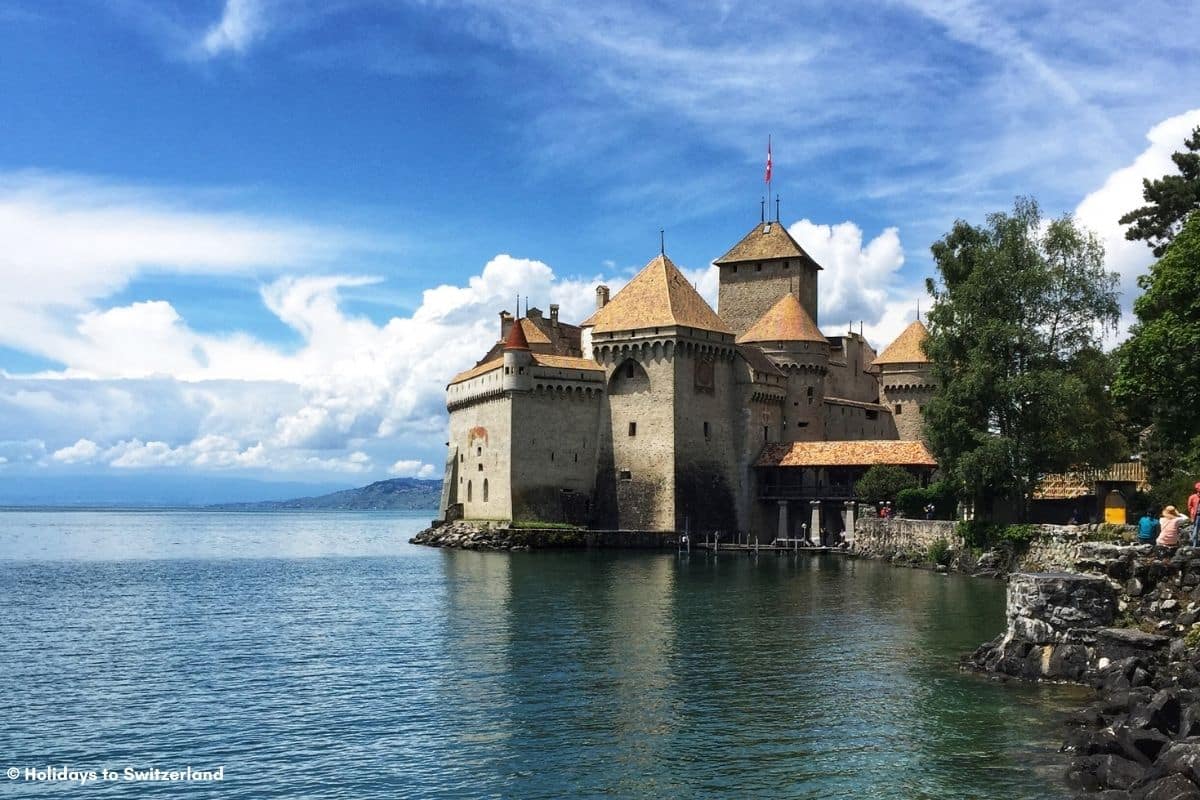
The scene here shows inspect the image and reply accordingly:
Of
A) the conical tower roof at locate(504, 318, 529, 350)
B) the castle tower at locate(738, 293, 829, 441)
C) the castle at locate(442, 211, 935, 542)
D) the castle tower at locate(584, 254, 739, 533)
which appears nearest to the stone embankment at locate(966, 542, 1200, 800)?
the castle at locate(442, 211, 935, 542)

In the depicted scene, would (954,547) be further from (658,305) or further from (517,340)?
(517,340)

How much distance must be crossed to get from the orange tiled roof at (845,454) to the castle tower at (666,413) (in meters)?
2.41

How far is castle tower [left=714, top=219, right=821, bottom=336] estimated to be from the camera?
6706cm

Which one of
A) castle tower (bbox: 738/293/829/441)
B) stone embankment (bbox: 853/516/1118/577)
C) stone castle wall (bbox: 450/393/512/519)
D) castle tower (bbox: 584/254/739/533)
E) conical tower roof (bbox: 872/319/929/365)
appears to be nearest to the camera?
stone embankment (bbox: 853/516/1118/577)

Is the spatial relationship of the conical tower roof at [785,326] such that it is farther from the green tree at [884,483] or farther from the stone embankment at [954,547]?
the stone embankment at [954,547]

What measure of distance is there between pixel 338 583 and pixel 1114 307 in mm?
30354

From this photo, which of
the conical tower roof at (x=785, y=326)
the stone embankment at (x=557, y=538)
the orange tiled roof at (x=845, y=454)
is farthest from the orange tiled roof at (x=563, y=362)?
the conical tower roof at (x=785, y=326)

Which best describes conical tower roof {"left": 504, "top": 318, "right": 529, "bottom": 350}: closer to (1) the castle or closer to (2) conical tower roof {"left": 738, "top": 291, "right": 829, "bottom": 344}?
(1) the castle

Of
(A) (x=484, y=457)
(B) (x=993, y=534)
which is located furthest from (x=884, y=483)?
(A) (x=484, y=457)

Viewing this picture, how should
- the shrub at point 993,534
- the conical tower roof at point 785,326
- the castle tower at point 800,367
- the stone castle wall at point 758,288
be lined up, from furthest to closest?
1. the stone castle wall at point 758,288
2. the conical tower roof at point 785,326
3. the castle tower at point 800,367
4. the shrub at point 993,534

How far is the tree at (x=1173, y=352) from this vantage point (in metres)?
28.1

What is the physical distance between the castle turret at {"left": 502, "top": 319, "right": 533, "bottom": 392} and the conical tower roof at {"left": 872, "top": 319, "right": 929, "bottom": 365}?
903 inches

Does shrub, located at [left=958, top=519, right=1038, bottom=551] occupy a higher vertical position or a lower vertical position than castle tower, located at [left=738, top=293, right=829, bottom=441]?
lower

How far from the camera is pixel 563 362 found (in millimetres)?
57531
